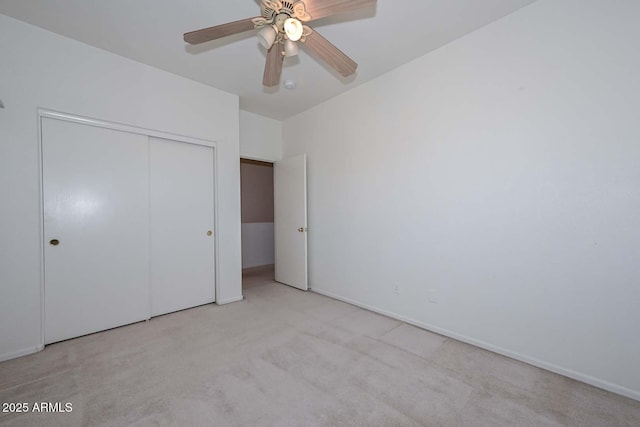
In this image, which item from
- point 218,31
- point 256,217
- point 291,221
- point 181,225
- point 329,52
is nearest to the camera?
point 218,31

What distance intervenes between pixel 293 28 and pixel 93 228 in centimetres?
259

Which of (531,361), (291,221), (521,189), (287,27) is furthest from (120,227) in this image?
(531,361)

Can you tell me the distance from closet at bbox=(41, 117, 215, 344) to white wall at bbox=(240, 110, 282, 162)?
29.7 inches

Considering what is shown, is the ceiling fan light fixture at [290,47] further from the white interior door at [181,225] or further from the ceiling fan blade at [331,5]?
the white interior door at [181,225]

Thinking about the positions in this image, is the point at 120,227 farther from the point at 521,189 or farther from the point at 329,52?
the point at 521,189

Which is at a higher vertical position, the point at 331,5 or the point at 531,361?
the point at 331,5

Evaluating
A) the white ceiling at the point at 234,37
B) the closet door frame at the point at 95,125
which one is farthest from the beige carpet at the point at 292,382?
the white ceiling at the point at 234,37

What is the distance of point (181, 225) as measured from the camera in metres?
3.09

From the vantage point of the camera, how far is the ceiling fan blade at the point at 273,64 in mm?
1812

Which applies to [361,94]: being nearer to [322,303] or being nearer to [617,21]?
[617,21]

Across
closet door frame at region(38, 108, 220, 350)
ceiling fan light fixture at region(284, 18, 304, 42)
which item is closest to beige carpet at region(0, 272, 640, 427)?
closet door frame at region(38, 108, 220, 350)

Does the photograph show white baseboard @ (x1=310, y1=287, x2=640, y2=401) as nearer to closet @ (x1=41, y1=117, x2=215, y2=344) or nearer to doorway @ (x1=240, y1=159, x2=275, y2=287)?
closet @ (x1=41, y1=117, x2=215, y2=344)

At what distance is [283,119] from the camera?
4.32m

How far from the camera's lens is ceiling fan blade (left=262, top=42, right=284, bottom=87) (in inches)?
71.3
